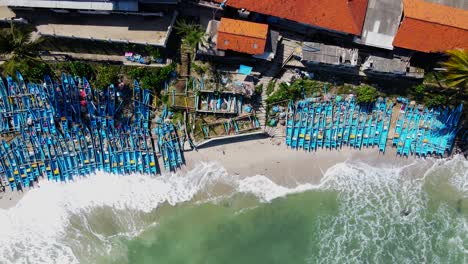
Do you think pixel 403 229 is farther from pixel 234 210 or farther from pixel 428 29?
pixel 428 29

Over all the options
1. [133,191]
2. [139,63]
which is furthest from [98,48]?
[133,191]

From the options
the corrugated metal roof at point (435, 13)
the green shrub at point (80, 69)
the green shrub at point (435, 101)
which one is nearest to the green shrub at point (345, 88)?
the green shrub at point (435, 101)

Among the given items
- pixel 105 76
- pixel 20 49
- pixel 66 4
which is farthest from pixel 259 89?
pixel 20 49

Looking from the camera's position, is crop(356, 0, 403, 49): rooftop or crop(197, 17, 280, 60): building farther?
crop(356, 0, 403, 49): rooftop

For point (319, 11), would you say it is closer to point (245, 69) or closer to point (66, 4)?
point (245, 69)

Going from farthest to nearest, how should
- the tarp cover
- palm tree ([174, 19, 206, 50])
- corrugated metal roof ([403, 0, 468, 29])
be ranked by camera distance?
the tarp cover, palm tree ([174, 19, 206, 50]), corrugated metal roof ([403, 0, 468, 29])

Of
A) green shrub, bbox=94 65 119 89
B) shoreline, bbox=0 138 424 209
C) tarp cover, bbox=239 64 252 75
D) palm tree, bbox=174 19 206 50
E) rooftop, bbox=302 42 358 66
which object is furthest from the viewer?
shoreline, bbox=0 138 424 209

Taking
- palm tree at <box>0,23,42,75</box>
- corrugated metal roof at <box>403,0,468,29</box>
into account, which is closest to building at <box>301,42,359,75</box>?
corrugated metal roof at <box>403,0,468,29</box>

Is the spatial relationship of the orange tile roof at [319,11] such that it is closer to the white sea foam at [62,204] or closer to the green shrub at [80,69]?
the green shrub at [80,69]

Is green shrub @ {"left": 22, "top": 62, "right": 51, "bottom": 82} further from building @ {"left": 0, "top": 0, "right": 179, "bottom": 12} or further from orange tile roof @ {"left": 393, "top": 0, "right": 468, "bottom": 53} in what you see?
orange tile roof @ {"left": 393, "top": 0, "right": 468, "bottom": 53}
